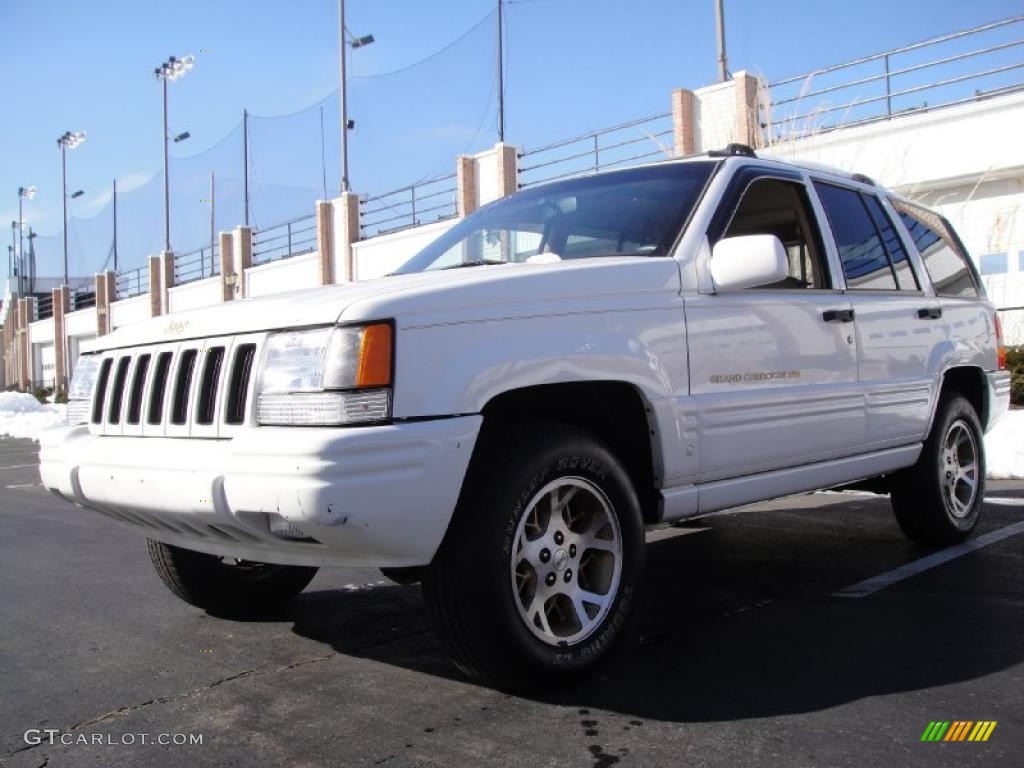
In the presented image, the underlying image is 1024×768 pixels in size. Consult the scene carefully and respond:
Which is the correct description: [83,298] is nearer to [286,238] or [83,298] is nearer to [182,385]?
[286,238]

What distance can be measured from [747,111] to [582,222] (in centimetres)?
1553

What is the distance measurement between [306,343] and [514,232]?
174cm

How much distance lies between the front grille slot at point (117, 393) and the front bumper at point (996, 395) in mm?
4679

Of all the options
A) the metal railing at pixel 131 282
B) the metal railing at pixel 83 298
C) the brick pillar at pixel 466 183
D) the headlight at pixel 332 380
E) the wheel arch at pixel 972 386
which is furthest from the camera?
the metal railing at pixel 83 298

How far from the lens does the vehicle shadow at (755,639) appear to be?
121 inches

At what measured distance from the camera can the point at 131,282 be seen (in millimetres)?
50188

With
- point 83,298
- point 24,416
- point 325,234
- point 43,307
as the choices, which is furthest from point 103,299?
point 24,416

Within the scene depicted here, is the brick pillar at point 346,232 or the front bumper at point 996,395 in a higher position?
the brick pillar at point 346,232

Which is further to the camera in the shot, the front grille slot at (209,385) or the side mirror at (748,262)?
the side mirror at (748,262)

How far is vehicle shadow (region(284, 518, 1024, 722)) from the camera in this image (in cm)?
309

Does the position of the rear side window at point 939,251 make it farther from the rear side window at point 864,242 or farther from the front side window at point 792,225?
the front side window at point 792,225

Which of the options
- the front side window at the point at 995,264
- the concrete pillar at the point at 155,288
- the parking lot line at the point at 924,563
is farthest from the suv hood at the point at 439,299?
the concrete pillar at the point at 155,288

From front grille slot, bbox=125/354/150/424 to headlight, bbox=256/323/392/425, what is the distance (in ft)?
2.55

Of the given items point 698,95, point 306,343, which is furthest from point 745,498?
point 698,95
